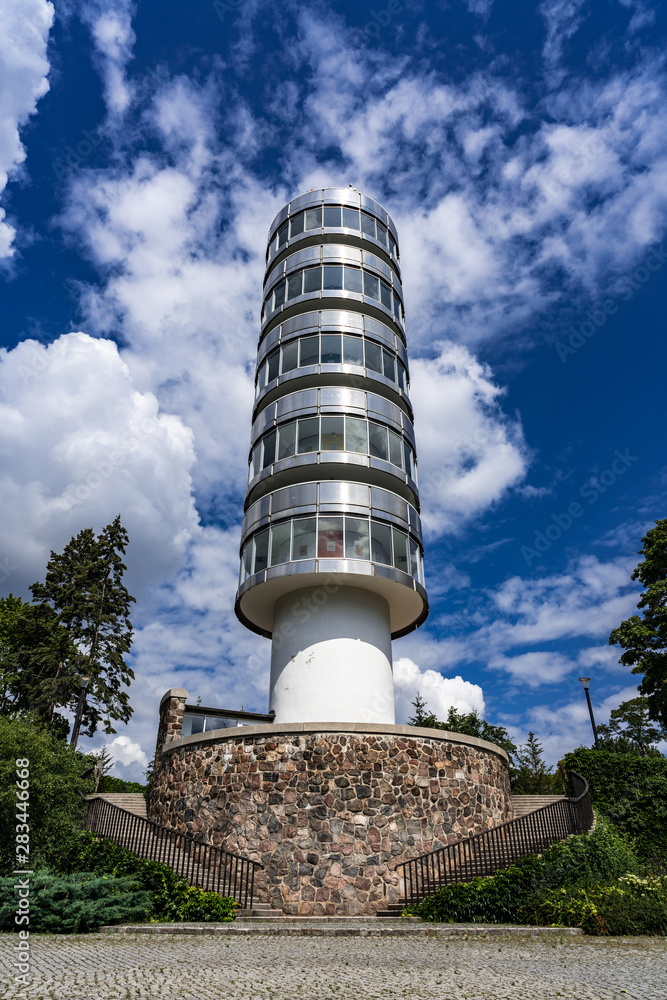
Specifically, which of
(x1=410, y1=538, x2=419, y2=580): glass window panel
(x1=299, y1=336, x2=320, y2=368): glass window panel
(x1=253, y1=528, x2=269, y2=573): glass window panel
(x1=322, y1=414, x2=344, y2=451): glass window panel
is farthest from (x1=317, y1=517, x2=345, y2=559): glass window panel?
(x1=299, y1=336, x2=320, y2=368): glass window panel

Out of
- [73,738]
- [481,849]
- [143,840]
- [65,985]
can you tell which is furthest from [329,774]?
[73,738]

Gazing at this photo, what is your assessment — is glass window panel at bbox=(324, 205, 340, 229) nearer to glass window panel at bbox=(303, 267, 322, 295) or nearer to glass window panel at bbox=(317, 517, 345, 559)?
glass window panel at bbox=(303, 267, 322, 295)

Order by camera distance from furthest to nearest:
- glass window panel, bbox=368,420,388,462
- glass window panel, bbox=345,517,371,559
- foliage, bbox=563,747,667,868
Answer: glass window panel, bbox=368,420,388,462, foliage, bbox=563,747,667,868, glass window panel, bbox=345,517,371,559

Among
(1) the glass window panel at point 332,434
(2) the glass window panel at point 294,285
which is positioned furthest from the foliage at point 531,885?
(2) the glass window panel at point 294,285

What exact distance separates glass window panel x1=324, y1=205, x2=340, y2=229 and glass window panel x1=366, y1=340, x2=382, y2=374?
741 centimetres

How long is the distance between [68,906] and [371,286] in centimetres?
2531

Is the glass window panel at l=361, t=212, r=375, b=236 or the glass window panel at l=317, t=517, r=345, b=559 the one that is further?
the glass window panel at l=361, t=212, r=375, b=236

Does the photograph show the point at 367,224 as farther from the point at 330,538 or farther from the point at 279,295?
the point at 330,538

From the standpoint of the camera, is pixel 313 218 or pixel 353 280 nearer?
pixel 353 280

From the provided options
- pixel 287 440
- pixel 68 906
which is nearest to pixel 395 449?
pixel 287 440

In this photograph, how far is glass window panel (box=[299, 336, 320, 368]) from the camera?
1033 inches

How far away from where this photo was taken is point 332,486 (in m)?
23.0

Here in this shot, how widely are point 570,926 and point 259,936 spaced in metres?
5.88

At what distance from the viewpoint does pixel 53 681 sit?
32969 millimetres
